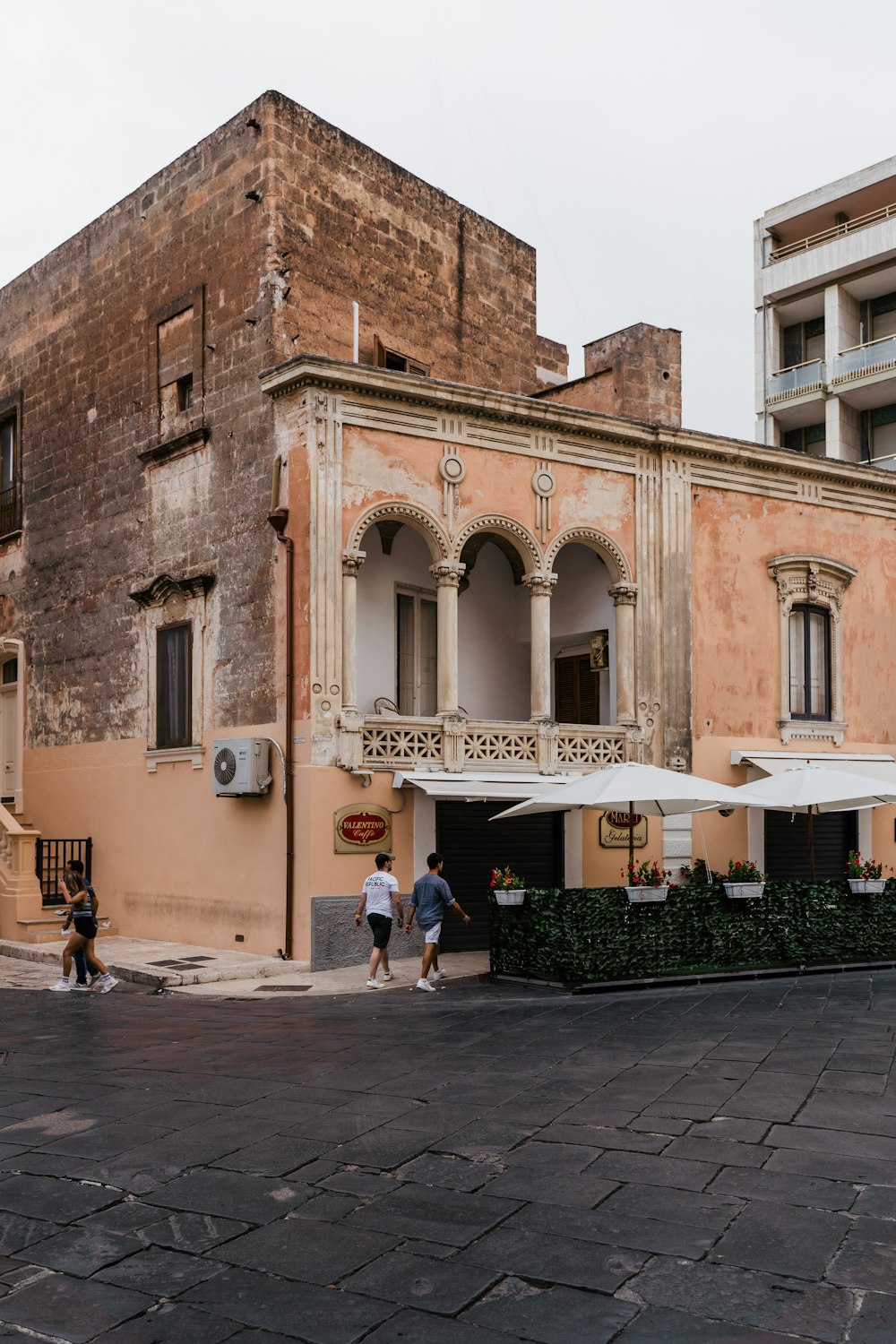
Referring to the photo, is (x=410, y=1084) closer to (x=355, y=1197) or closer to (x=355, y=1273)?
(x=355, y=1197)

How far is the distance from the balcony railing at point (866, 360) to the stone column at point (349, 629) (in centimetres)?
2398

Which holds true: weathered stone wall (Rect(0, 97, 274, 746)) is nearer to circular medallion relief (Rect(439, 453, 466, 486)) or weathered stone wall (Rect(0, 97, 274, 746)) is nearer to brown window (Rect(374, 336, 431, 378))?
brown window (Rect(374, 336, 431, 378))

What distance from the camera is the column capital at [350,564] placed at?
16.9 m

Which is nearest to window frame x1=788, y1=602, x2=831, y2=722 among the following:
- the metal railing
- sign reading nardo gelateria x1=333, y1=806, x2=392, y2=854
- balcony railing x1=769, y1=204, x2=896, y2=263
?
sign reading nardo gelateria x1=333, y1=806, x2=392, y2=854

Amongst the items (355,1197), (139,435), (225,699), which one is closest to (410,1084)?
(355,1197)

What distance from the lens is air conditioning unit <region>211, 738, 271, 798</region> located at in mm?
16750

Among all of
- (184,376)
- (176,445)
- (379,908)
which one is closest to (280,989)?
(379,908)

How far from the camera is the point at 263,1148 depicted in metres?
7.58

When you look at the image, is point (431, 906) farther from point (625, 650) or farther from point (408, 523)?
point (625, 650)

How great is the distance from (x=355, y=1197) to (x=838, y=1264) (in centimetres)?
246

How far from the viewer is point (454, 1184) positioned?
6.86 m

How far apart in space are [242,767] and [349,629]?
7.69ft

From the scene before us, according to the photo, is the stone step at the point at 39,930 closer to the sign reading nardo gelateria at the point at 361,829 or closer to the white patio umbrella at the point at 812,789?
the sign reading nardo gelateria at the point at 361,829

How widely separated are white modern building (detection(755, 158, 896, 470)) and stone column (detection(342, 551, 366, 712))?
22.7 m
